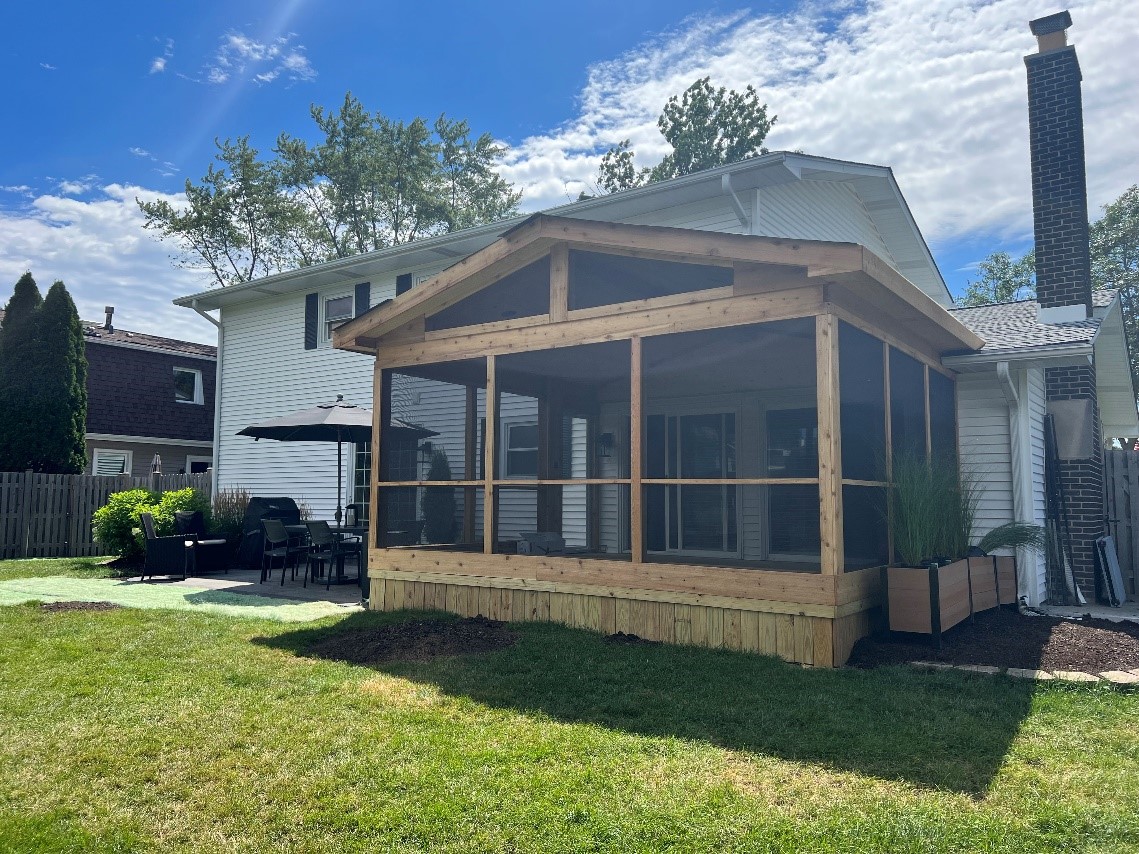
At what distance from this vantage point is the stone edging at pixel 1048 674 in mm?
4816

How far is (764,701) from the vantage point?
4.50 meters

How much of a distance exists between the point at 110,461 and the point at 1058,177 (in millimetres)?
21276

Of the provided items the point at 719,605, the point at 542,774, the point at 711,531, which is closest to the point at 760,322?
the point at 719,605

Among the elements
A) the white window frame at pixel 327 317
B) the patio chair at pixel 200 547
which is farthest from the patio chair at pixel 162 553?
the white window frame at pixel 327 317

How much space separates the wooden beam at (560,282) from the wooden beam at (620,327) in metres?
0.10

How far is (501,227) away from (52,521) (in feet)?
31.1

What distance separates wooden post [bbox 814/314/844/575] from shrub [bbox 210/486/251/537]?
925 cm

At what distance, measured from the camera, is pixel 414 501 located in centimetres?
775

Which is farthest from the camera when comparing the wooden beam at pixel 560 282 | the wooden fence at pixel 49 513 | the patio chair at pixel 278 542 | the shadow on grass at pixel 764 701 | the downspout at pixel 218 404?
the downspout at pixel 218 404

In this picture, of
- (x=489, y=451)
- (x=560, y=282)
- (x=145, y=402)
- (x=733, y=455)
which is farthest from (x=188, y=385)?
(x=560, y=282)

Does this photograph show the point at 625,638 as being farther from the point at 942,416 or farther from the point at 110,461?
the point at 110,461

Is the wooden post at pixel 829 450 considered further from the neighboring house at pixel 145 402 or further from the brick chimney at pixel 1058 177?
the neighboring house at pixel 145 402

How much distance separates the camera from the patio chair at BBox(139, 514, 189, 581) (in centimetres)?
1045

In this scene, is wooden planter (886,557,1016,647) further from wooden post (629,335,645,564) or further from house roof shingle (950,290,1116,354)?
house roof shingle (950,290,1116,354)
